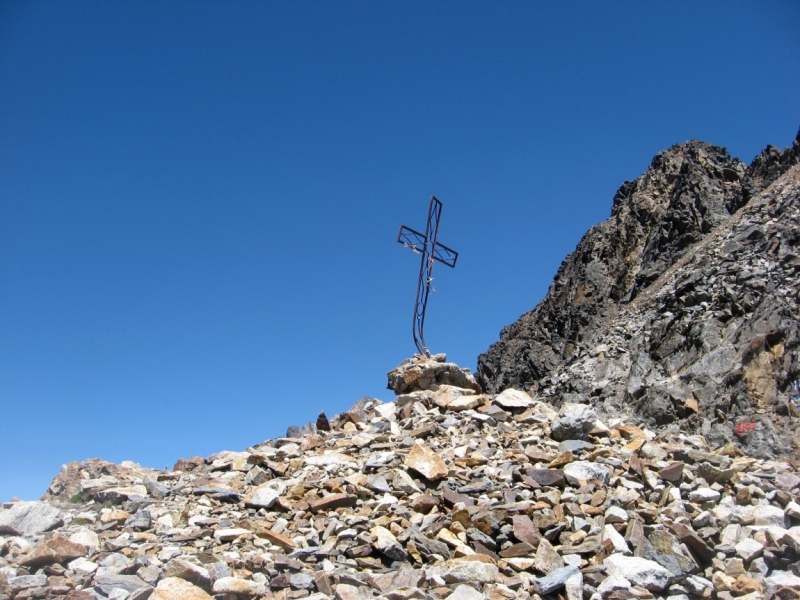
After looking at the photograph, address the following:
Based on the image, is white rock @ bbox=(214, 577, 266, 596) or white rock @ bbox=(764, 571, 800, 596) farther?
white rock @ bbox=(764, 571, 800, 596)

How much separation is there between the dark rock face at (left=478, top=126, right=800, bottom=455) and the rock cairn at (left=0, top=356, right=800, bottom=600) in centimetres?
348

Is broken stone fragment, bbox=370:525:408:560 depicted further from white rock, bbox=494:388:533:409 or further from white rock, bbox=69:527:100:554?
white rock, bbox=494:388:533:409

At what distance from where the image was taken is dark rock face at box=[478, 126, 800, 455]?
13.7 m

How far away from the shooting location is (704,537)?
24.5 ft

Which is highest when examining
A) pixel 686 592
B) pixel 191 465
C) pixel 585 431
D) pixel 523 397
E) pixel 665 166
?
pixel 665 166

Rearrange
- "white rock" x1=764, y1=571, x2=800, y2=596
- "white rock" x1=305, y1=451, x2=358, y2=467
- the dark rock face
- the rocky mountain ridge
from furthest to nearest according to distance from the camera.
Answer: the dark rock face
"white rock" x1=305, y1=451, x2=358, y2=467
the rocky mountain ridge
"white rock" x1=764, y1=571, x2=800, y2=596

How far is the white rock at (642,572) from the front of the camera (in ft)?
21.4

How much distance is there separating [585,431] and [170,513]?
6.68 metres

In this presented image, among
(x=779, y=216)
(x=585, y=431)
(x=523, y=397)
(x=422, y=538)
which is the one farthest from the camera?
(x=779, y=216)

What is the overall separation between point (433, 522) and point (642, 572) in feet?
8.31

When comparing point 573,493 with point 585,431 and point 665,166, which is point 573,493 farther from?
point 665,166

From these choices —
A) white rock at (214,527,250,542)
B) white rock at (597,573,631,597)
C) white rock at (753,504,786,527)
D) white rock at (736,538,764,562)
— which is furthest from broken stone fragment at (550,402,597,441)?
white rock at (214,527,250,542)

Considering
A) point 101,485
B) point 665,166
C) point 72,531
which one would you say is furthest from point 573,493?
point 665,166

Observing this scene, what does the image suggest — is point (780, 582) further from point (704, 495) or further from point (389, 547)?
point (389, 547)
